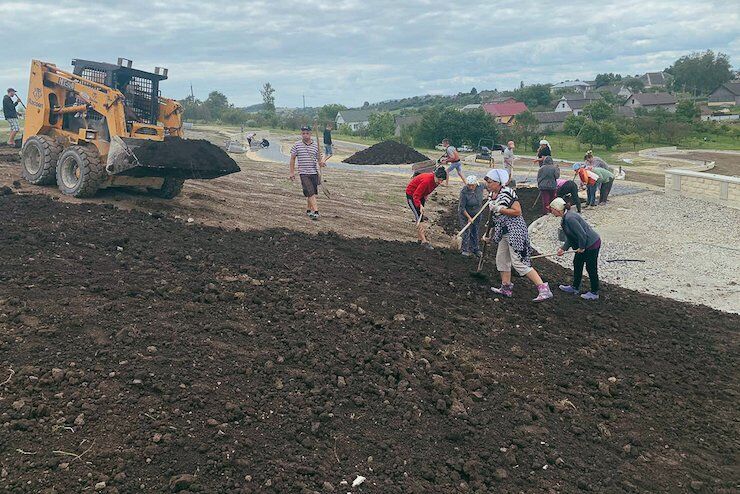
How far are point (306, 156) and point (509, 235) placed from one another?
4.09 m

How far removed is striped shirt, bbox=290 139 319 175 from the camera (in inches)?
389

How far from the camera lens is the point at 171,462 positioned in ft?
11.9

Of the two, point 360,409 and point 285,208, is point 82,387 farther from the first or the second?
point 285,208

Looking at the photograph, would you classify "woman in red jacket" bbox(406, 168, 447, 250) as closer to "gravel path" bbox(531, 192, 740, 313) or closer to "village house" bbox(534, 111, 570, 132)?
"gravel path" bbox(531, 192, 740, 313)

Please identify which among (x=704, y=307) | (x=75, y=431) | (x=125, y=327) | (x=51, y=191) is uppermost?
(x=51, y=191)

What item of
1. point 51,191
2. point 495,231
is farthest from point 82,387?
point 51,191

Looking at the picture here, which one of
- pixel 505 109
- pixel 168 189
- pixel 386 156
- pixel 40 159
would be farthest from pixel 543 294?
pixel 505 109

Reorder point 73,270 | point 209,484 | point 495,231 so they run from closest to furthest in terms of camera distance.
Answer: point 209,484
point 73,270
point 495,231

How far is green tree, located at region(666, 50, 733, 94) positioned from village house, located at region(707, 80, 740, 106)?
407 centimetres

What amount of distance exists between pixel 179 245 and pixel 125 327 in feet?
9.21

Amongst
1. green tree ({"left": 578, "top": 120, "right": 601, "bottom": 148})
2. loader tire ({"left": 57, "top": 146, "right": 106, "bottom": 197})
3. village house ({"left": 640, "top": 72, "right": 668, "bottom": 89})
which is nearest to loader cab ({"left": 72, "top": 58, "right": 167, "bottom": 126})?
loader tire ({"left": 57, "top": 146, "right": 106, "bottom": 197})

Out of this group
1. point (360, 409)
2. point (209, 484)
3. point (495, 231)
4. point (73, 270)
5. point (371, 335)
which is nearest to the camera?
point (209, 484)

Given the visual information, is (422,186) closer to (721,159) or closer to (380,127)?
(721,159)

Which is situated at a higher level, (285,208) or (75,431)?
(285,208)
